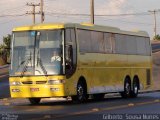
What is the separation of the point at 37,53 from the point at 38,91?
149 centimetres

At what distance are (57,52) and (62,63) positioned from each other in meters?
0.47

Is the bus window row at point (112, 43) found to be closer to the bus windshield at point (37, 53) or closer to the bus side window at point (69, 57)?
the bus side window at point (69, 57)

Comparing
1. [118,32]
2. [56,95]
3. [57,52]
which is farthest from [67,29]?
[118,32]

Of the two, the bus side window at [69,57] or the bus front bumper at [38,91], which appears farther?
the bus side window at [69,57]

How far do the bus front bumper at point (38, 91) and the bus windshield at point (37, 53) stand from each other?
0.52m

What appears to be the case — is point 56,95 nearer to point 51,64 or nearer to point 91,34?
point 51,64

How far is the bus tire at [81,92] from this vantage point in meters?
24.9

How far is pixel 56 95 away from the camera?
77.5 feet

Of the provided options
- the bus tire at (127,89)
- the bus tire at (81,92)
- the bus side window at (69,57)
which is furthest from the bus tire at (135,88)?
the bus side window at (69,57)

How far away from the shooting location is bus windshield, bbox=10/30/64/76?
938 inches

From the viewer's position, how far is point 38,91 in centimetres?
2386

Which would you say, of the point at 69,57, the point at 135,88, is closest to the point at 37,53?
the point at 69,57

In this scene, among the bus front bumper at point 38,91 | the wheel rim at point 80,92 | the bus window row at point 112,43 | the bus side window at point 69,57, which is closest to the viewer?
the bus front bumper at point 38,91

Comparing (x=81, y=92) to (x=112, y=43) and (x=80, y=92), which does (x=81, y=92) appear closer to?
(x=80, y=92)
